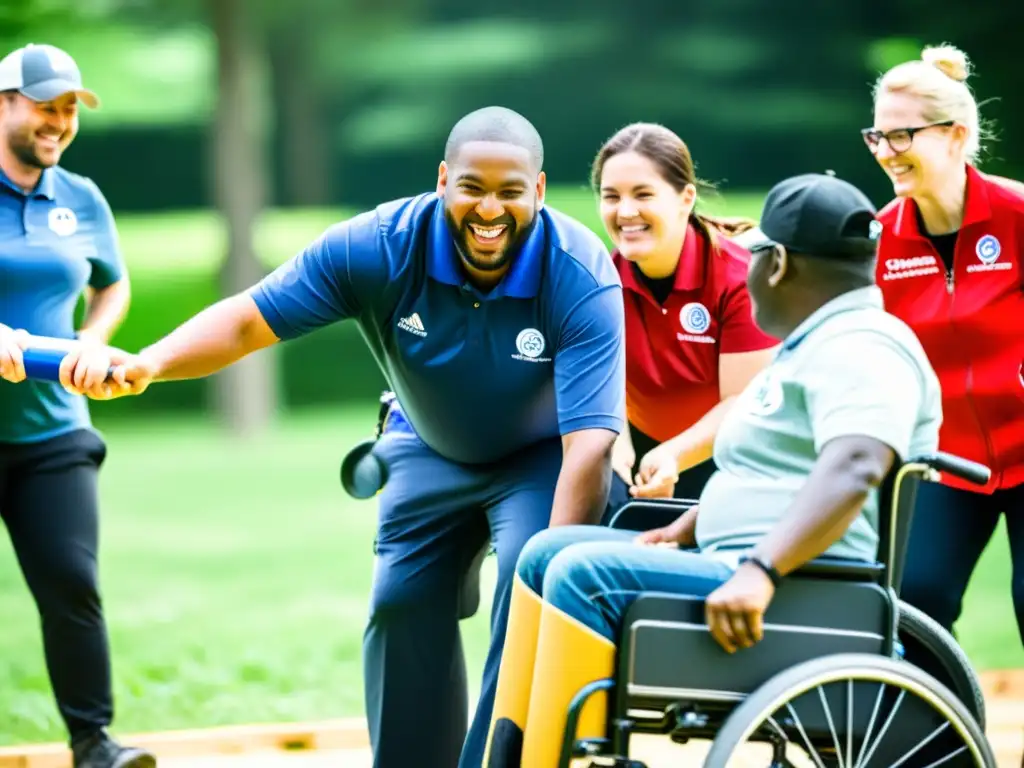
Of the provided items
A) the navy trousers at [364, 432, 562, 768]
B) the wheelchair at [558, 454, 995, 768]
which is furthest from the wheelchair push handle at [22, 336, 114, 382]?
the wheelchair at [558, 454, 995, 768]

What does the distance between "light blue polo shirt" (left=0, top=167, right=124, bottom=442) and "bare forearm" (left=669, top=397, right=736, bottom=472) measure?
1.47 metres

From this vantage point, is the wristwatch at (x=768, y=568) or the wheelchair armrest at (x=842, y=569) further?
the wheelchair armrest at (x=842, y=569)

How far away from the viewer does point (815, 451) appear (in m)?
2.96

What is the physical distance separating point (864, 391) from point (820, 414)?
0.09 meters

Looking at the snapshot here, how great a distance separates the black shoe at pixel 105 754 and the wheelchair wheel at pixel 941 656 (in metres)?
1.84

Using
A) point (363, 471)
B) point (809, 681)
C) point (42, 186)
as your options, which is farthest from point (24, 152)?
point (809, 681)

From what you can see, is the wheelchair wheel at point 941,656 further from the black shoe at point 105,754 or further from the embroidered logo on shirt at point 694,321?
the black shoe at point 105,754

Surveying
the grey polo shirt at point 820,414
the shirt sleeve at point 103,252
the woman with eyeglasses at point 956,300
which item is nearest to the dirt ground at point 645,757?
the woman with eyeglasses at point 956,300

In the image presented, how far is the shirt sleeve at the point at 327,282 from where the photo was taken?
361 centimetres

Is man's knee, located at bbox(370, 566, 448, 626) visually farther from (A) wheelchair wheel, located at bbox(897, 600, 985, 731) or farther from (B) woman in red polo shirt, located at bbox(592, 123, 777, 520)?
(A) wheelchair wheel, located at bbox(897, 600, 985, 731)

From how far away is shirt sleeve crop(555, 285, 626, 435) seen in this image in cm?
351

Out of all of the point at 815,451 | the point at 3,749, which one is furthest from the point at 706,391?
the point at 3,749

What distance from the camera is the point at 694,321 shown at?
13.4 feet

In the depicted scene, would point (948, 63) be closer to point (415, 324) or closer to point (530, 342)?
point (530, 342)
